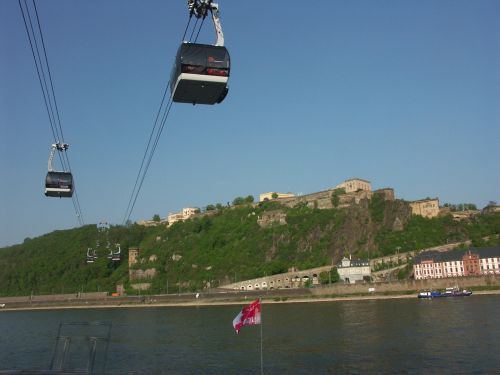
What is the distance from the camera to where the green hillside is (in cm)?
8481

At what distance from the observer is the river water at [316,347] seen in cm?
2009

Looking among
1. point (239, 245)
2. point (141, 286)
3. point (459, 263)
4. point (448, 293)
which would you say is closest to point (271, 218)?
point (239, 245)

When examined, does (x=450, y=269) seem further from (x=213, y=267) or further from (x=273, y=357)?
(x=273, y=357)

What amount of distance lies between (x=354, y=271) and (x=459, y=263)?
14.7m

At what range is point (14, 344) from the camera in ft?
116

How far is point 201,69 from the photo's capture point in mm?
9789

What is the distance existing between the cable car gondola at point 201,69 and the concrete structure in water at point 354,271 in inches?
2613

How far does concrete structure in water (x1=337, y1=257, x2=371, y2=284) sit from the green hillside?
24.7 ft

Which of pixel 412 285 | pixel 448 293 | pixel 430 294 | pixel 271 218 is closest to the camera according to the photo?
pixel 448 293

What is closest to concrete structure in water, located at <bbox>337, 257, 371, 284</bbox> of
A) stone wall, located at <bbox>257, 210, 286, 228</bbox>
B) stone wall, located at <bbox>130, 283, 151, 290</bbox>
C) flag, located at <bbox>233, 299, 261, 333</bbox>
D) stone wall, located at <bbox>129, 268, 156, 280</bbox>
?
stone wall, located at <bbox>257, 210, 286, 228</bbox>

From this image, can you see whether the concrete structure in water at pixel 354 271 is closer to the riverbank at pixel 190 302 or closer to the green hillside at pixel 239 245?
the riverbank at pixel 190 302

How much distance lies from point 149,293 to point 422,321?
67439 mm

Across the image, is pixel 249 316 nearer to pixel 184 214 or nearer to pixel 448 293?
pixel 448 293

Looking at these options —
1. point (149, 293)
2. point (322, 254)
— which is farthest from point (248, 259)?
point (149, 293)
